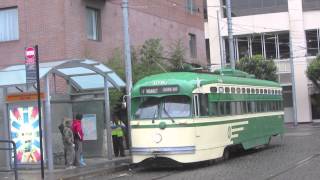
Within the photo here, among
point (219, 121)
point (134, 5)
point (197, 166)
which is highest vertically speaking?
point (134, 5)

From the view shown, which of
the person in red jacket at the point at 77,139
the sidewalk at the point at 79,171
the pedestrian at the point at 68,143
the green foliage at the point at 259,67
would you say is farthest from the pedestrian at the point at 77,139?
the green foliage at the point at 259,67

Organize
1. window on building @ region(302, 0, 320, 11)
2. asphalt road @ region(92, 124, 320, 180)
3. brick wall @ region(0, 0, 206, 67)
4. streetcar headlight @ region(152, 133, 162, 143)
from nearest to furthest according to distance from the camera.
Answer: asphalt road @ region(92, 124, 320, 180) → streetcar headlight @ region(152, 133, 162, 143) → brick wall @ region(0, 0, 206, 67) → window on building @ region(302, 0, 320, 11)

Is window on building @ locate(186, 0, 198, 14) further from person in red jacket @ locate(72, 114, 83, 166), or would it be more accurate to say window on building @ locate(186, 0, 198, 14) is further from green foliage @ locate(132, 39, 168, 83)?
person in red jacket @ locate(72, 114, 83, 166)

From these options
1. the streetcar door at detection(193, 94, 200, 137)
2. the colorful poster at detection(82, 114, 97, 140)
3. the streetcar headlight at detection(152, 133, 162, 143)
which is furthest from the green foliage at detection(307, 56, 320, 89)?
the streetcar headlight at detection(152, 133, 162, 143)

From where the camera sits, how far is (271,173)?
16312mm

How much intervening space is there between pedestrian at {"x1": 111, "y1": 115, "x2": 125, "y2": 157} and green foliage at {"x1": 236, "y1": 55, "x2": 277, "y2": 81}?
86.8 feet

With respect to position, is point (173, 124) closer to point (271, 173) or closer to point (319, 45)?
point (271, 173)

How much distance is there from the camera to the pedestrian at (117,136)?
23344 millimetres

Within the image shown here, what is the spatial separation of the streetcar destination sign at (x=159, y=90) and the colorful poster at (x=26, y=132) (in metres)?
3.71

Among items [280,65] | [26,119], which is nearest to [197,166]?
[26,119]

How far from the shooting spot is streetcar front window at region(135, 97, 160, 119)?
18933 mm

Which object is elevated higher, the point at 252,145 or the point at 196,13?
the point at 196,13

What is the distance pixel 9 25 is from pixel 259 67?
2568 centimetres

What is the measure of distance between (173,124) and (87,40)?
10.9 metres
